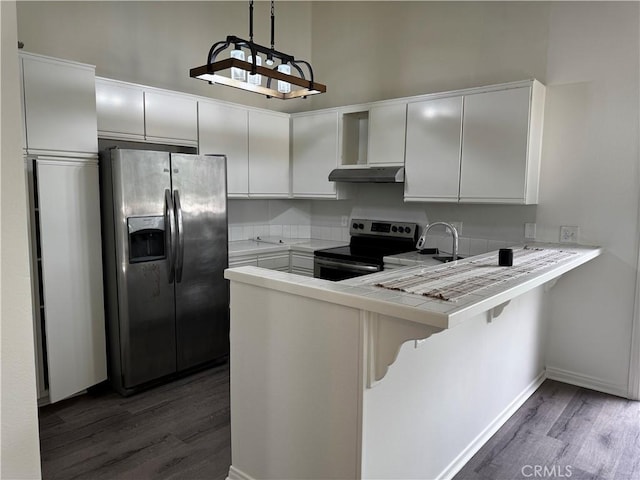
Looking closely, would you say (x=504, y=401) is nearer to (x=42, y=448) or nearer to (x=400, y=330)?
(x=400, y=330)

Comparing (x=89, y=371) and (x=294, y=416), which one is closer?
(x=294, y=416)

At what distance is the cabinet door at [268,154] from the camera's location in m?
4.10

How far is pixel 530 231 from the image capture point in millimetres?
3350

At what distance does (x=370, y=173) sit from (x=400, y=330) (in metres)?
2.48

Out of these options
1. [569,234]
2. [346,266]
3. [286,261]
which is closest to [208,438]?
[346,266]

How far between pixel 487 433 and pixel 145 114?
317 centimetres

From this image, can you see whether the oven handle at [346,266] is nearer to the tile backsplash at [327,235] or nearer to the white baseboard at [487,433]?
the tile backsplash at [327,235]

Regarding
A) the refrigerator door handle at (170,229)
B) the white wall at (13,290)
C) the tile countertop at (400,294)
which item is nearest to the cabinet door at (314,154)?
the refrigerator door handle at (170,229)

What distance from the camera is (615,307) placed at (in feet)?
10.1

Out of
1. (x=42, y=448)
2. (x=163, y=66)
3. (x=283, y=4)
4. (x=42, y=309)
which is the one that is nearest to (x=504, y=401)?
(x=42, y=448)

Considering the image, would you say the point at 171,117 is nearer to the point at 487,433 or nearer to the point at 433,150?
the point at 433,150

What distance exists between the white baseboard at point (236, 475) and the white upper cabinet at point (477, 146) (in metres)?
2.39

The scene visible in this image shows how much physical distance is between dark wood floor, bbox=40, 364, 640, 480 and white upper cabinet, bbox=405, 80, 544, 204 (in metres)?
1.46

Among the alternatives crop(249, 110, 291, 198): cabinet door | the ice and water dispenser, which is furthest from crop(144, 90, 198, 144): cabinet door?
the ice and water dispenser
